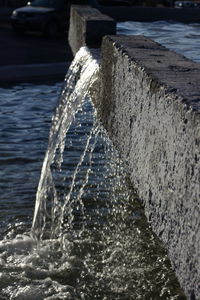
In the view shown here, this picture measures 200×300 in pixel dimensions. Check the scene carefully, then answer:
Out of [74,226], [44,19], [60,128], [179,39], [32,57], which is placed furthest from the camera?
[44,19]

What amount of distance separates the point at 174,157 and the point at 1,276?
1.83 metres

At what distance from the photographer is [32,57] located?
58.5 feet

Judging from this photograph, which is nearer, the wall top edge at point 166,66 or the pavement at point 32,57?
the wall top edge at point 166,66

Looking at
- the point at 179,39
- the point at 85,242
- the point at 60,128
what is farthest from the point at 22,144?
the point at 179,39

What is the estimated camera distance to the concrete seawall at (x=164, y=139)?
12.4ft

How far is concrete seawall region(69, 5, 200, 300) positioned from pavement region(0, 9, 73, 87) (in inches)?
297

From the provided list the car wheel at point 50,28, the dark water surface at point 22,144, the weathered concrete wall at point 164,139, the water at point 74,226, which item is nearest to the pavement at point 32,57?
the car wheel at point 50,28

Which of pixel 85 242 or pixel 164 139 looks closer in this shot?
pixel 164 139

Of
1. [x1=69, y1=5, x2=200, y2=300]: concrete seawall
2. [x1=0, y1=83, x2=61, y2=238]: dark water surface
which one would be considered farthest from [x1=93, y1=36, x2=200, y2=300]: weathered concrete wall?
[x1=0, y1=83, x2=61, y2=238]: dark water surface

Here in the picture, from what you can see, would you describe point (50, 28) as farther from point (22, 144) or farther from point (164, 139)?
point (164, 139)

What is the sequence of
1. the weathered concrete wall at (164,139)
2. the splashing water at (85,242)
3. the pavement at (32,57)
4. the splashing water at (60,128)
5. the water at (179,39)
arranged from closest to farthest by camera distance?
the weathered concrete wall at (164,139) → the splashing water at (85,242) → the splashing water at (60,128) → the water at (179,39) → the pavement at (32,57)

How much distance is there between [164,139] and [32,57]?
44.8 ft

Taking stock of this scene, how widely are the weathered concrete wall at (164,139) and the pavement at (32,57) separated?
7692 mm

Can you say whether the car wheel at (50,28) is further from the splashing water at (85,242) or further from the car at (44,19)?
the splashing water at (85,242)
